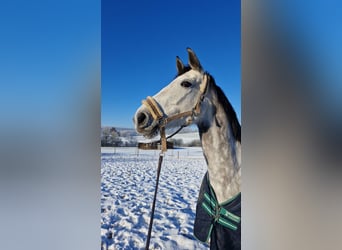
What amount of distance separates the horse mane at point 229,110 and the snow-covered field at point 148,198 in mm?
216

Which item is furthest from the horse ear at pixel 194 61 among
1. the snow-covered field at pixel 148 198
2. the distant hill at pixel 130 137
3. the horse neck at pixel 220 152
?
the snow-covered field at pixel 148 198

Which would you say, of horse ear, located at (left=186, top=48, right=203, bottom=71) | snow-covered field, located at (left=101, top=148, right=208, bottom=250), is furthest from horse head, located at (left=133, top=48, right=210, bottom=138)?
snow-covered field, located at (left=101, top=148, right=208, bottom=250)

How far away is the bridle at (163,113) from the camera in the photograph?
1.45 meters

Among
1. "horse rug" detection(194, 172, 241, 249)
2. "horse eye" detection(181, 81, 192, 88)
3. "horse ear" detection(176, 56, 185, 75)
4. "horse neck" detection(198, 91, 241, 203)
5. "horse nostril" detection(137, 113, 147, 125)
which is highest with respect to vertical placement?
"horse ear" detection(176, 56, 185, 75)

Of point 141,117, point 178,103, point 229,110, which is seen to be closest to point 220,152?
point 229,110

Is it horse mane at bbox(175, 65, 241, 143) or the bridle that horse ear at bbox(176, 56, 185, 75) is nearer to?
horse mane at bbox(175, 65, 241, 143)

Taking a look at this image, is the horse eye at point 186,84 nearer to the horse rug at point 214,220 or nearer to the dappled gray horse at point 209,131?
→ the dappled gray horse at point 209,131

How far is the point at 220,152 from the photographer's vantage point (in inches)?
59.9

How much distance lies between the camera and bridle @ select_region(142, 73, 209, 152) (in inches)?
57.0

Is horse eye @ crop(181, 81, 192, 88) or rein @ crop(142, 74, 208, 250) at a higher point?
horse eye @ crop(181, 81, 192, 88)
